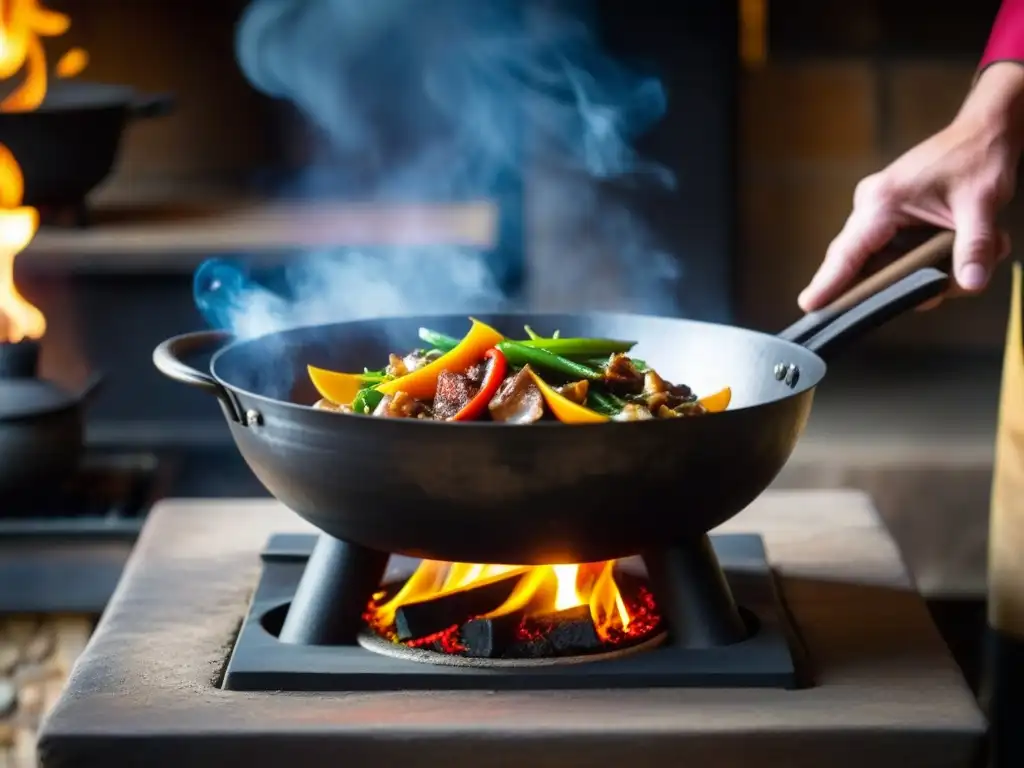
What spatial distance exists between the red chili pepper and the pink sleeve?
0.80m

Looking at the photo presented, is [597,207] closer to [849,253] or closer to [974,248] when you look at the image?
[849,253]

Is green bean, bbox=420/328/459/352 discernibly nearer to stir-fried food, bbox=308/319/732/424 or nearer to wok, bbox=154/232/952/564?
stir-fried food, bbox=308/319/732/424

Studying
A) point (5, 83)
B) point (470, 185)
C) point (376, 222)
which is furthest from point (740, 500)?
point (5, 83)

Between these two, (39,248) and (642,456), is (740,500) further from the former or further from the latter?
(39,248)

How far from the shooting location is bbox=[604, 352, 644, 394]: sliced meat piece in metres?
1.32

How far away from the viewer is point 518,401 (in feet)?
4.07

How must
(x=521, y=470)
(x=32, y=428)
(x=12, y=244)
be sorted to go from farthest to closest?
(x=12, y=244)
(x=32, y=428)
(x=521, y=470)

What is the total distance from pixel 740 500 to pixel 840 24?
1.88 m

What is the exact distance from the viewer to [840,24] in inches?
114

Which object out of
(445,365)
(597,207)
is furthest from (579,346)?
(597,207)

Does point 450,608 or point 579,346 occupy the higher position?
point 579,346

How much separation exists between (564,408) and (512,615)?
9.5 inches

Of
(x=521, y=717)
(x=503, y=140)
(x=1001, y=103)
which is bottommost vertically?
(x=521, y=717)

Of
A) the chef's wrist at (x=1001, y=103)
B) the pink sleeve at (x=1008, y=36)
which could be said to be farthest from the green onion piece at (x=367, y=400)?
the pink sleeve at (x=1008, y=36)
